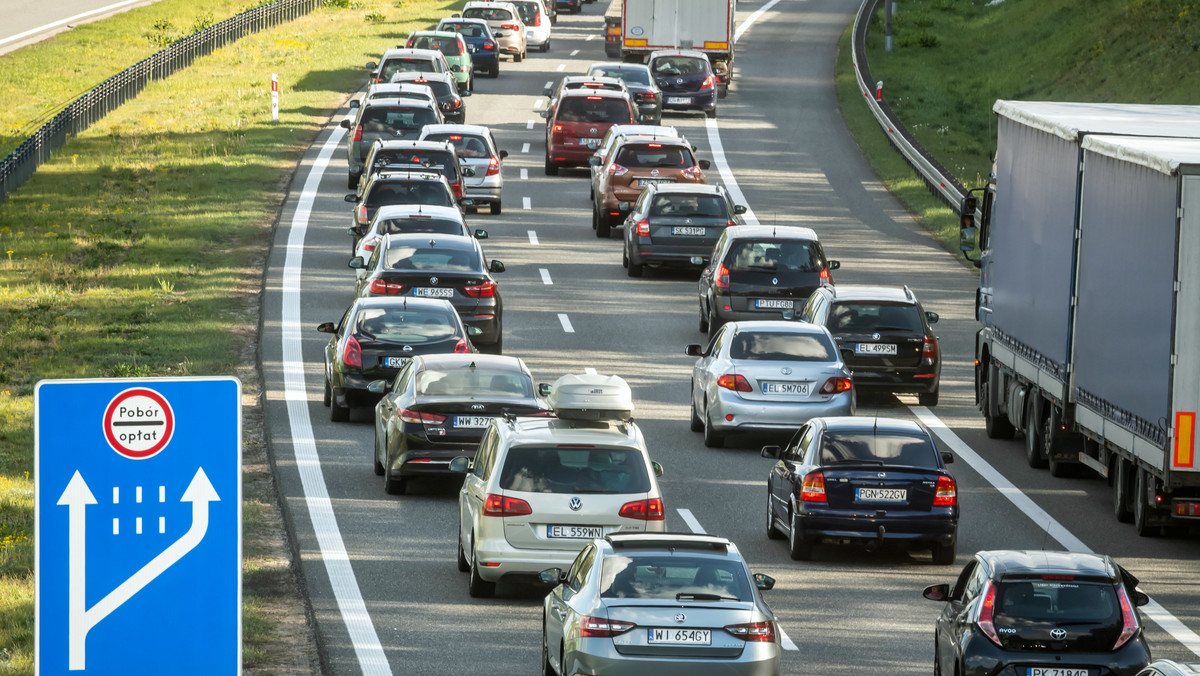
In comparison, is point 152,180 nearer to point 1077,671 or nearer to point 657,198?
point 657,198

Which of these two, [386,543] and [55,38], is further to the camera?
[55,38]

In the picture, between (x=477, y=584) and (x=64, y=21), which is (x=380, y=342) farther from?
(x=64, y=21)

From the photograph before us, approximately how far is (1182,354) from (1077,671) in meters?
6.40

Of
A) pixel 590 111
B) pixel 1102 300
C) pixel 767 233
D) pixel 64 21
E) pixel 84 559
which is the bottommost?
pixel 767 233

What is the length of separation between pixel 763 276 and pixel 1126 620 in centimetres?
1793

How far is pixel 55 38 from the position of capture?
74750 millimetres

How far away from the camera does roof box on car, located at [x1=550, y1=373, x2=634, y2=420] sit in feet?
70.3

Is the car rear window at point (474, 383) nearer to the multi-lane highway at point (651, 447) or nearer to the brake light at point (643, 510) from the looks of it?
the multi-lane highway at point (651, 447)

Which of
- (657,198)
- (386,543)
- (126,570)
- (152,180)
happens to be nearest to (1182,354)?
(386,543)

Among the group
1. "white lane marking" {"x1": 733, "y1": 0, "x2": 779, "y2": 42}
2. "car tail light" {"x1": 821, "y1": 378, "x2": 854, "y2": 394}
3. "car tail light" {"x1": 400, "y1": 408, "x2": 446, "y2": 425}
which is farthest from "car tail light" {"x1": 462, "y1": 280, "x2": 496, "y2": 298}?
"white lane marking" {"x1": 733, "y1": 0, "x2": 779, "y2": 42}

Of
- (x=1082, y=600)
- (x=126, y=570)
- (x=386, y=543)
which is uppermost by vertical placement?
(x=126, y=570)

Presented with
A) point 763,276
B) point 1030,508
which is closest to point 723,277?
point 763,276

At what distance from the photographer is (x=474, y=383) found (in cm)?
2122

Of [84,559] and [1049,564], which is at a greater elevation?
[84,559]
